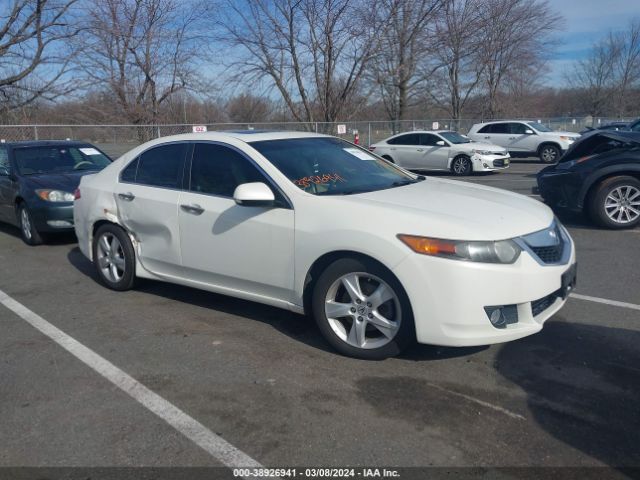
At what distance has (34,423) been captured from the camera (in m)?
3.16

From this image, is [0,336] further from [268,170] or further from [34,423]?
[268,170]

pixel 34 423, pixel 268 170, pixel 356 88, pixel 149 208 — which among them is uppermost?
pixel 356 88

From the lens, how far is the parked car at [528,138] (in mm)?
19922

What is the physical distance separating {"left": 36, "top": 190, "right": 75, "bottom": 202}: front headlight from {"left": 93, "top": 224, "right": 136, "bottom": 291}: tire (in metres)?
2.46

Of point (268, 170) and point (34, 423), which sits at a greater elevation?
point (268, 170)

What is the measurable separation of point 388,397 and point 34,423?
2037mm

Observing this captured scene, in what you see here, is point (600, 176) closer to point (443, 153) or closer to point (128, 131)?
point (443, 153)

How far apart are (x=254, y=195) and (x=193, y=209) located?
2.77ft

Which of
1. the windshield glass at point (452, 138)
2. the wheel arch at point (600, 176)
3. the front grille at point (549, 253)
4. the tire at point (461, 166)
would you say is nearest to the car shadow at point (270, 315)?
the front grille at point (549, 253)

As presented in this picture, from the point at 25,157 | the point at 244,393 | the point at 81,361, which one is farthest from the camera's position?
the point at 25,157

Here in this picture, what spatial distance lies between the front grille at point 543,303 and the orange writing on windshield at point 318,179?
1.72 meters

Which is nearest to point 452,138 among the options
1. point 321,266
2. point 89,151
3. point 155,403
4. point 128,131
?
point 128,131

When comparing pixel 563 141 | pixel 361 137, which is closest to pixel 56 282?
pixel 563 141

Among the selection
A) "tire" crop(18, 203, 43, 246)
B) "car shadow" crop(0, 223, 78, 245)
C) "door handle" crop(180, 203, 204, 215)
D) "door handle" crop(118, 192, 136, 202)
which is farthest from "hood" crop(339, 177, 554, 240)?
"car shadow" crop(0, 223, 78, 245)
